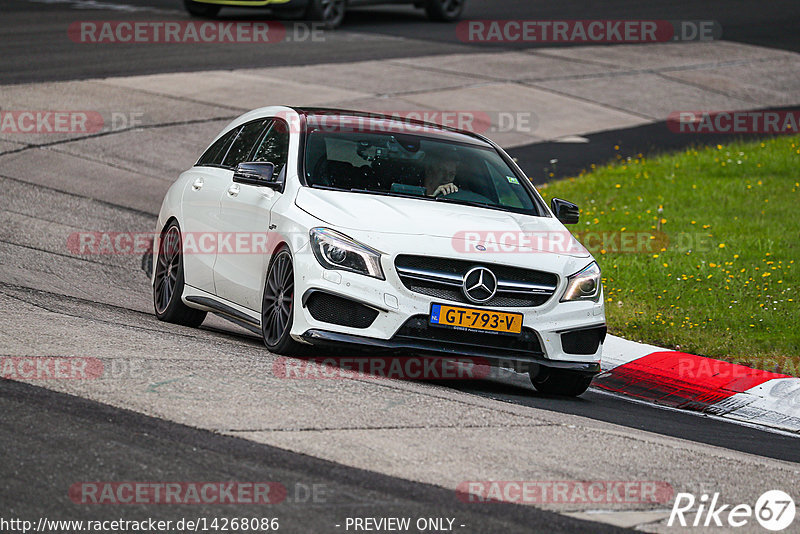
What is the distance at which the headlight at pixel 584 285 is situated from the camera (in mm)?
8109

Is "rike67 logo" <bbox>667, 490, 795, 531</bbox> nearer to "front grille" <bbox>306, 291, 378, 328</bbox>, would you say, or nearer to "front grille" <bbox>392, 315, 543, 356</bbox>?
"front grille" <bbox>392, 315, 543, 356</bbox>

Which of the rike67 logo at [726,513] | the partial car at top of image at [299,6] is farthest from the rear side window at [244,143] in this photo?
the partial car at top of image at [299,6]

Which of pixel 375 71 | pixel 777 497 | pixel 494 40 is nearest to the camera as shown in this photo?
pixel 777 497

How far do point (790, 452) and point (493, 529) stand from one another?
319cm

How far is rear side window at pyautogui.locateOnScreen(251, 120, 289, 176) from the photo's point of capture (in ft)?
29.1

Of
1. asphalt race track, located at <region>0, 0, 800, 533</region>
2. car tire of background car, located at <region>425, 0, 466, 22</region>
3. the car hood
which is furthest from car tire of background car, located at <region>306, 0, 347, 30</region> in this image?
the car hood

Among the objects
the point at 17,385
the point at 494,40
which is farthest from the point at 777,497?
the point at 494,40

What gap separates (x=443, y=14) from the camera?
93.9 feet

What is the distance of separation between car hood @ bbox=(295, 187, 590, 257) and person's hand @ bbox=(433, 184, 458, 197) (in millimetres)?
287

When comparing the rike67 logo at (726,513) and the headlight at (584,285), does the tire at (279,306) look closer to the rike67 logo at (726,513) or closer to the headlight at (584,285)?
the headlight at (584,285)

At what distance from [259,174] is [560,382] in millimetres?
2463

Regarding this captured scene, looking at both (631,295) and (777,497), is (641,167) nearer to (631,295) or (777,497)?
(631,295)

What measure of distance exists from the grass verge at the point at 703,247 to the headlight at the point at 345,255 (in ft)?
11.3

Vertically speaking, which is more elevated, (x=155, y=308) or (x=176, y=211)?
(x=176, y=211)
